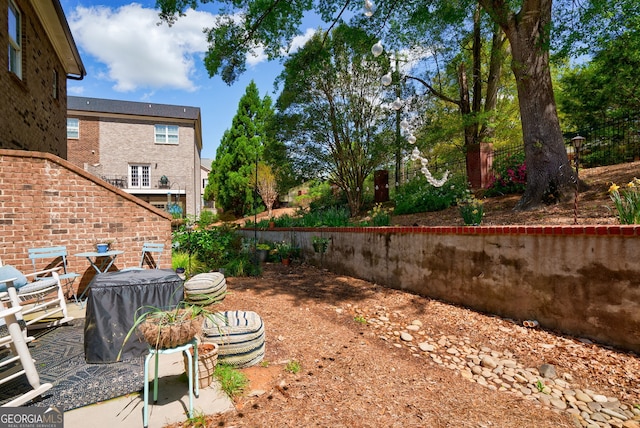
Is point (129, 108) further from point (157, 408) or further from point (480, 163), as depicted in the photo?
point (157, 408)

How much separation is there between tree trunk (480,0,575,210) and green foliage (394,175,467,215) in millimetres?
2083

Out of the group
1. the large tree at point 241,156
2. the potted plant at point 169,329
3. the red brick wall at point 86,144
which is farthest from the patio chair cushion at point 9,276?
the red brick wall at point 86,144

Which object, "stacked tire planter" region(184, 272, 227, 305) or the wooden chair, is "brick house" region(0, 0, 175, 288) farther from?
"stacked tire planter" region(184, 272, 227, 305)

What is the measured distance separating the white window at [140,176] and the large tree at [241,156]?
444cm

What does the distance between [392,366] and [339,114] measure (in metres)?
9.37

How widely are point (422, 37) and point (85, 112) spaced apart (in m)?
19.9

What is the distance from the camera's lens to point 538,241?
11.8ft

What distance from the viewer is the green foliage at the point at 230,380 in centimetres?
244

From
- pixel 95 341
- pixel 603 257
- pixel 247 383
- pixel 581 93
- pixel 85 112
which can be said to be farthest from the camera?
pixel 85 112

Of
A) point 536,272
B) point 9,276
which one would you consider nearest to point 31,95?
point 9,276

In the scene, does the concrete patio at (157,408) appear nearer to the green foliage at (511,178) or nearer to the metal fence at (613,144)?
the green foliage at (511,178)

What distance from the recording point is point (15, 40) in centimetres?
579

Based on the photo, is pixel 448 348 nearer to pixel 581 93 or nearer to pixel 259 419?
pixel 259 419

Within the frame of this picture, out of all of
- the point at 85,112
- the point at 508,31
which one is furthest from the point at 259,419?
the point at 85,112
